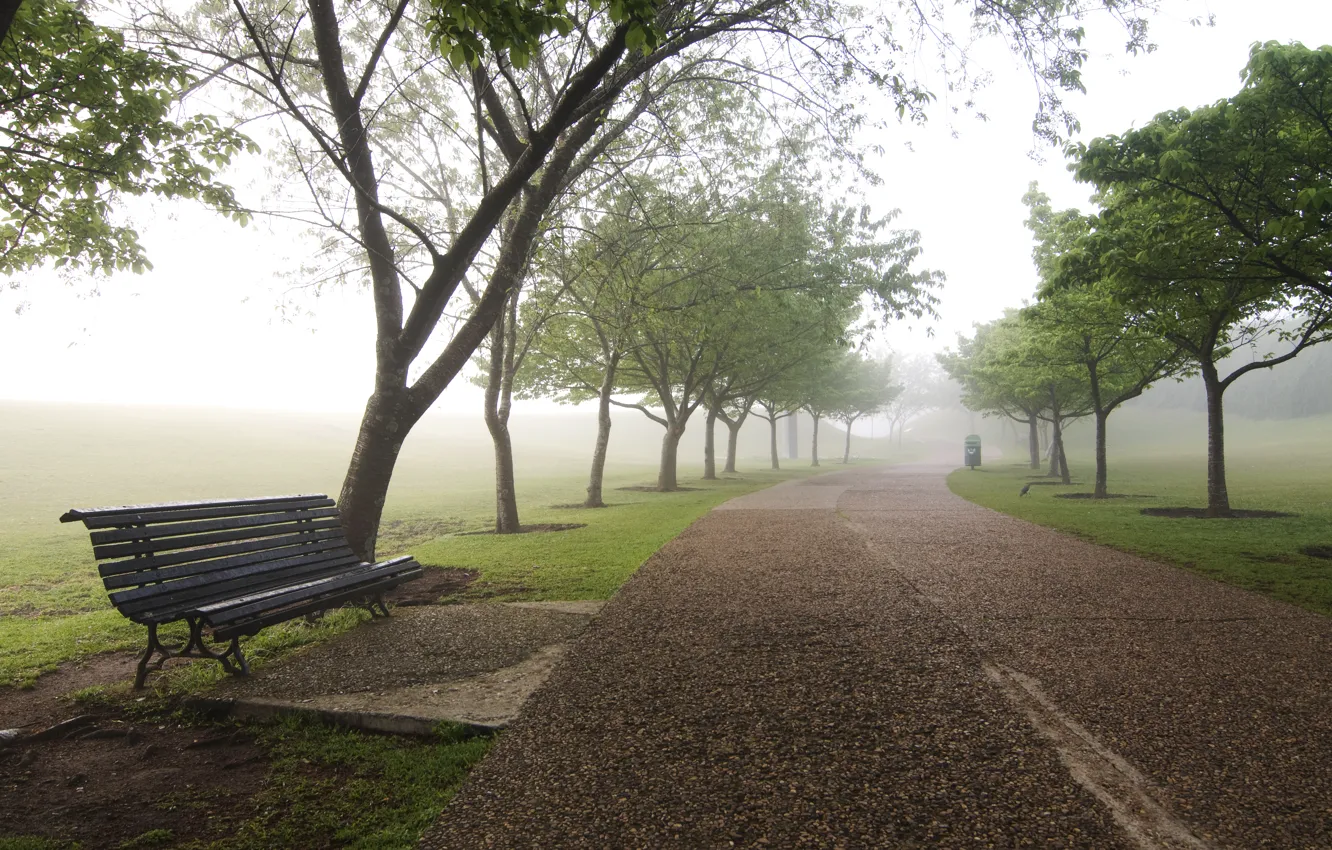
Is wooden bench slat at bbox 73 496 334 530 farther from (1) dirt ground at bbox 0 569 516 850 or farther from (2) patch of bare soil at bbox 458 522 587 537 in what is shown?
(2) patch of bare soil at bbox 458 522 587 537

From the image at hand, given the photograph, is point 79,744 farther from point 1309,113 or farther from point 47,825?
point 1309,113

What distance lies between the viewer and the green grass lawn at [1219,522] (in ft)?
24.0

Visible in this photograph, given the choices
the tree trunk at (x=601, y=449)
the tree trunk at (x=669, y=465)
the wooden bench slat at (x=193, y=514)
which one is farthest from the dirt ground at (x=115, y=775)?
the tree trunk at (x=669, y=465)

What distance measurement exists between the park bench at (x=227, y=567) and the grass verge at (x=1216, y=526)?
8229 millimetres

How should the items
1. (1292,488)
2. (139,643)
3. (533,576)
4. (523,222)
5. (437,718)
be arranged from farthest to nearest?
1. (1292,488)
2. (533,576)
3. (523,222)
4. (139,643)
5. (437,718)

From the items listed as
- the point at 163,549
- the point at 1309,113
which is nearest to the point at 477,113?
the point at 163,549

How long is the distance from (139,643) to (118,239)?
4.54 meters

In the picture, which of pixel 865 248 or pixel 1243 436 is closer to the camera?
pixel 865 248

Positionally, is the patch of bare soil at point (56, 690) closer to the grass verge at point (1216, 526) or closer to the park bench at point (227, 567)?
the park bench at point (227, 567)

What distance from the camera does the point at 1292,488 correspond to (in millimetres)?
18250

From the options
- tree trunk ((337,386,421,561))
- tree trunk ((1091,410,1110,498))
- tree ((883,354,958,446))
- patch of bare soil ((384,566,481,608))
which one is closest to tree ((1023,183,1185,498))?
tree trunk ((1091,410,1110,498))

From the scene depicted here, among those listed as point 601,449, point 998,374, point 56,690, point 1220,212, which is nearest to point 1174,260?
point 1220,212

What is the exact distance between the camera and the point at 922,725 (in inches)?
136

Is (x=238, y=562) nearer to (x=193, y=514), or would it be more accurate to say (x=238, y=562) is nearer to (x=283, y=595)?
(x=193, y=514)
